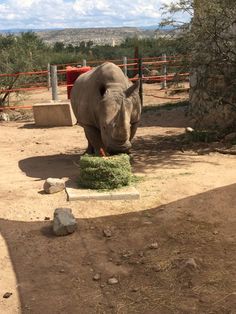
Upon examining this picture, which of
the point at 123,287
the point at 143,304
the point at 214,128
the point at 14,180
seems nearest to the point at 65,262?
the point at 123,287

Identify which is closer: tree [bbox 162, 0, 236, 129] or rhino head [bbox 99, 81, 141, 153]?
rhino head [bbox 99, 81, 141, 153]

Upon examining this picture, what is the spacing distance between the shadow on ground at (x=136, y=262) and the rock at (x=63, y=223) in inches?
2.9

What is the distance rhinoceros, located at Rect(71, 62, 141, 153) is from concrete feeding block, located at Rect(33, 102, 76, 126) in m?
4.13

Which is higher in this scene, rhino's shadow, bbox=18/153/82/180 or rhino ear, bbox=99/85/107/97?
rhino ear, bbox=99/85/107/97

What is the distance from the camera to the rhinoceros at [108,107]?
24.3 ft

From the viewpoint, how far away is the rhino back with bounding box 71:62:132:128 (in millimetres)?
8133

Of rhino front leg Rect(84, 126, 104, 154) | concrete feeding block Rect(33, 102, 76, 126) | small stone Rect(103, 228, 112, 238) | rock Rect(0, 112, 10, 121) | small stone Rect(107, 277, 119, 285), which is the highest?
rhino front leg Rect(84, 126, 104, 154)

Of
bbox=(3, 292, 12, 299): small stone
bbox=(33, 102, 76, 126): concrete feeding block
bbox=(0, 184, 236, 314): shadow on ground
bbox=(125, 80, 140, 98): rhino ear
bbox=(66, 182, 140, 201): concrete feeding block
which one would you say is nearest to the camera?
bbox=(0, 184, 236, 314): shadow on ground

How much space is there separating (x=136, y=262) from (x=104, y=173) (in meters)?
2.21

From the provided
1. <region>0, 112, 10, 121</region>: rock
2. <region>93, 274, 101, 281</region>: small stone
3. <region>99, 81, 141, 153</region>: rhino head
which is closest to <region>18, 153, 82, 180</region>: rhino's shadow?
<region>99, 81, 141, 153</region>: rhino head

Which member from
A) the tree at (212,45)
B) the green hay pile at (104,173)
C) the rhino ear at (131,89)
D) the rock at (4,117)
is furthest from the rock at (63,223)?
the rock at (4,117)

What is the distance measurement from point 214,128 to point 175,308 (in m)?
7.80

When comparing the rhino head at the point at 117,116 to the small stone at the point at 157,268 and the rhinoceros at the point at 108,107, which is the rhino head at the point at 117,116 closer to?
the rhinoceros at the point at 108,107

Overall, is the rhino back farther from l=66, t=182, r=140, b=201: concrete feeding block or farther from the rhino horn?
l=66, t=182, r=140, b=201: concrete feeding block
